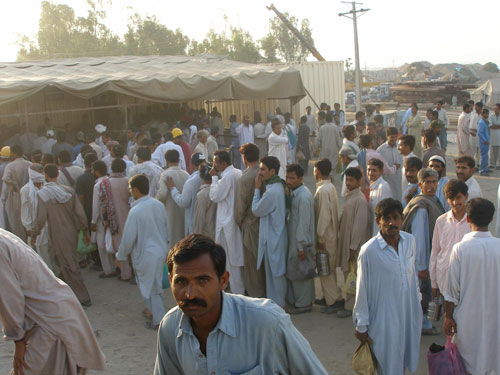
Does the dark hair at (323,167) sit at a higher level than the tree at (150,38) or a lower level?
lower

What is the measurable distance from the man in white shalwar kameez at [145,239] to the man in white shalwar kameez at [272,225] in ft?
3.36

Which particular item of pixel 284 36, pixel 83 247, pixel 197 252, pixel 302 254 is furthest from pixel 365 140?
pixel 284 36

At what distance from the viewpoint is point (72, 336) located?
337cm

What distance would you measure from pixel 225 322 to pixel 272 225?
14.0ft

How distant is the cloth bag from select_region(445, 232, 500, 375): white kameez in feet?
7.47

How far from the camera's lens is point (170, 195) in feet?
25.6

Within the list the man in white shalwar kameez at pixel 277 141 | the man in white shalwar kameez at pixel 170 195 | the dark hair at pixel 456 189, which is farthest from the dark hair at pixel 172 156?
the man in white shalwar kameez at pixel 277 141

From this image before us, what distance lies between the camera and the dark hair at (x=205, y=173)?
689 cm

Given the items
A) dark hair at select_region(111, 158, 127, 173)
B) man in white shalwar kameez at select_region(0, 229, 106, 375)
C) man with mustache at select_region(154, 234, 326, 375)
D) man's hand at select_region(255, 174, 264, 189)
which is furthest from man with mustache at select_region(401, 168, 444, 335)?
dark hair at select_region(111, 158, 127, 173)

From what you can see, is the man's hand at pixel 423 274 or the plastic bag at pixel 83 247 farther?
Answer: the plastic bag at pixel 83 247

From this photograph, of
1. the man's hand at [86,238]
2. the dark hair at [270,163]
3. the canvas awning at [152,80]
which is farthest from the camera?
the canvas awning at [152,80]

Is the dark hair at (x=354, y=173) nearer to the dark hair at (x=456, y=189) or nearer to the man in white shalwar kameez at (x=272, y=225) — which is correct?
A: the man in white shalwar kameez at (x=272, y=225)

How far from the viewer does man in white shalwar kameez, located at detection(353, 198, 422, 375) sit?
414 centimetres

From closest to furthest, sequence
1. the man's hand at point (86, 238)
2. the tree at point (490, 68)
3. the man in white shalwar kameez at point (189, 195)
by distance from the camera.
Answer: the man in white shalwar kameez at point (189, 195) → the man's hand at point (86, 238) → the tree at point (490, 68)
